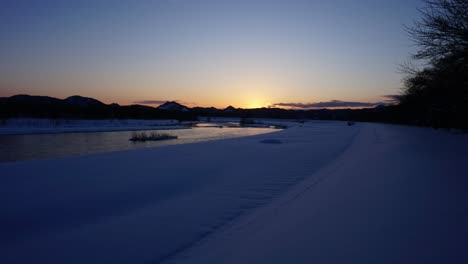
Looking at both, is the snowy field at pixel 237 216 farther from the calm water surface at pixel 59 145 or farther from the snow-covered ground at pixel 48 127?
the snow-covered ground at pixel 48 127

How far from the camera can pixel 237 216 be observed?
4.69 meters

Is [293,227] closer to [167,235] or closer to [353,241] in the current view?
[353,241]

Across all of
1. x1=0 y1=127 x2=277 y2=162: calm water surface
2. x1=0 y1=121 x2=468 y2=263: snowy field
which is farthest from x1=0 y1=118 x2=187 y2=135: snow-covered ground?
x1=0 y1=121 x2=468 y2=263: snowy field

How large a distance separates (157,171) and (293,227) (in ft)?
18.6

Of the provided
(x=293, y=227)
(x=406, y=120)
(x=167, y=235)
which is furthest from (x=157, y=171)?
(x=406, y=120)

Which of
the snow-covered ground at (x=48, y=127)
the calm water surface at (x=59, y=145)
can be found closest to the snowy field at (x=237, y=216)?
the calm water surface at (x=59, y=145)

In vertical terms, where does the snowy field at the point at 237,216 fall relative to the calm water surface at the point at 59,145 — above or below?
above

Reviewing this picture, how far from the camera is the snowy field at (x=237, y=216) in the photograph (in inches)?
129

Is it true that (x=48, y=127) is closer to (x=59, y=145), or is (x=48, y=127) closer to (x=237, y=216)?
(x=59, y=145)

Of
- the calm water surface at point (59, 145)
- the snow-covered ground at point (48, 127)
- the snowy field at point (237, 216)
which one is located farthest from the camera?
the snow-covered ground at point (48, 127)

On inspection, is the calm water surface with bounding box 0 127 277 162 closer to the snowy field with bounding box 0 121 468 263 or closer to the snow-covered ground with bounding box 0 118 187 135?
the snow-covered ground with bounding box 0 118 187 135

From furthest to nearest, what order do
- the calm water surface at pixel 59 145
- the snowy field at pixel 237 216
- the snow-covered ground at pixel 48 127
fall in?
the snow-covered ground at pixel 48 127 → the calm water surface at pixel 59 145 → the snowy field at pixel 237 216

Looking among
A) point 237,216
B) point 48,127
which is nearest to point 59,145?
point 237,216

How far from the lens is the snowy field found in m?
3.27
